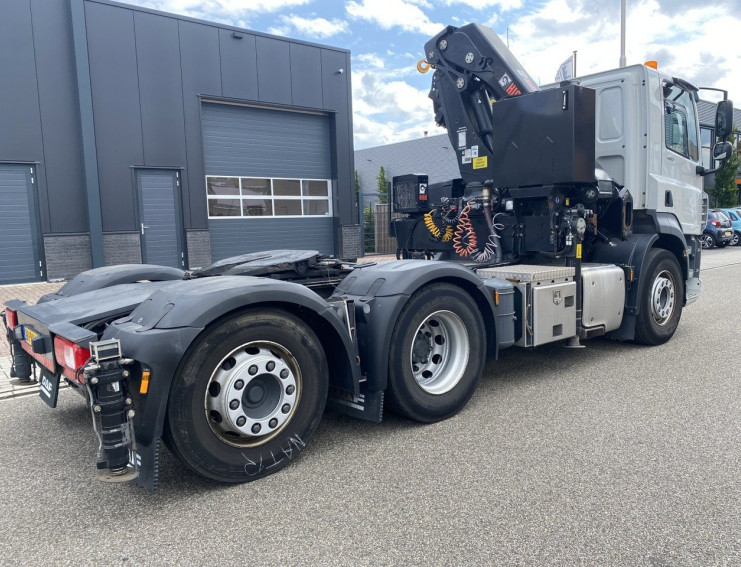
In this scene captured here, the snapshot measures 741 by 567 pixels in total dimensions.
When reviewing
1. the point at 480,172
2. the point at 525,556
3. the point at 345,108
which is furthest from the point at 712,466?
the point at 345,108

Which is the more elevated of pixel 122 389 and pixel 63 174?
pixel 63 174

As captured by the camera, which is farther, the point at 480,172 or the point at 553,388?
the point at 480,172

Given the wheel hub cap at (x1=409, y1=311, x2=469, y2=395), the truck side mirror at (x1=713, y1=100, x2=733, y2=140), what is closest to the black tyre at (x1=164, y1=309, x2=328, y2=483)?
the wheel hub cap at (x1=409, y1=311, x2=469, y2=395)

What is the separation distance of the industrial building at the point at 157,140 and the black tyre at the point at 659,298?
1156 cm

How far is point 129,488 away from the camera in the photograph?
11.3 feet

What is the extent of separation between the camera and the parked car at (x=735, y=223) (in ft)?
88.7

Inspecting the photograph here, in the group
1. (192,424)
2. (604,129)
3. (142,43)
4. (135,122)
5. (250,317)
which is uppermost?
(142,43)

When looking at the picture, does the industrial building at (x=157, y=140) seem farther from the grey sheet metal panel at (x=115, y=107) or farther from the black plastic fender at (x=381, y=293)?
the black plastic fender at (x=381, y=293)

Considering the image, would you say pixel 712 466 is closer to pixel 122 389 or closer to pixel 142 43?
pixel 122 389

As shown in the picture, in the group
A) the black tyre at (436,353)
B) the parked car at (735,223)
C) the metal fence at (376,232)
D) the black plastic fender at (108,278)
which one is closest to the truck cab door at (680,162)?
the black tyre at (436,353)

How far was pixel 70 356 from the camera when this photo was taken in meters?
3.22

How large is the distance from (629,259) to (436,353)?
120 inches

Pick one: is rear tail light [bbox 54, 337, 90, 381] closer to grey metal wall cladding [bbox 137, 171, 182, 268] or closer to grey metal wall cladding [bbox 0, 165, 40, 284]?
grey metal wall cladding [bbox 0, 165, 40, 284]

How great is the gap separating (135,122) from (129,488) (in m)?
12.6
